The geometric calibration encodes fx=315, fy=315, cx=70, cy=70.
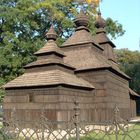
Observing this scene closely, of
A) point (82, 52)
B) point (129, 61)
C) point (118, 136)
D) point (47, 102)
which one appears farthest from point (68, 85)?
point (129, 61)

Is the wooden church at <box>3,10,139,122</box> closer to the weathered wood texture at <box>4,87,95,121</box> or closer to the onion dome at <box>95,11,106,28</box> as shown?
the weathered wood texture at <box>4,87,95,121</box>

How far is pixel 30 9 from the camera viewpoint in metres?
31.7

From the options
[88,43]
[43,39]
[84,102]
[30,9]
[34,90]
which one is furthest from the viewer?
[43,39]

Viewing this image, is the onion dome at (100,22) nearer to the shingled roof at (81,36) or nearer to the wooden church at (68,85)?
the shingled roof at (81,36)

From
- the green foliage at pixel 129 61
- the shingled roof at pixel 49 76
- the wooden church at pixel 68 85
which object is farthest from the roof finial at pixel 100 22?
the green foliage at pixel 129 61

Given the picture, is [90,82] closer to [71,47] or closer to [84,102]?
[84,102]

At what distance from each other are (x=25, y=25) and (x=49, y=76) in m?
13.6

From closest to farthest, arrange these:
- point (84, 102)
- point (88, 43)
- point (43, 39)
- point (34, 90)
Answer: point (34, 90)
point (84, 102)
point (88, 43)
point (43, 39)

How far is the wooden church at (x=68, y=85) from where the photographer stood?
19.8 meters

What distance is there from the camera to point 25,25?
1287 inches

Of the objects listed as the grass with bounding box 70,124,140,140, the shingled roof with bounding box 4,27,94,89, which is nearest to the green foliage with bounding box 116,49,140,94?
the shingled roof with bounding box 4,27,94,89

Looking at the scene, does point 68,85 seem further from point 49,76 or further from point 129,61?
point 129,61

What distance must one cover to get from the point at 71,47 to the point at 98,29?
22.6ft

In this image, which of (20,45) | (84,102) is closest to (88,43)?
(84,102)
